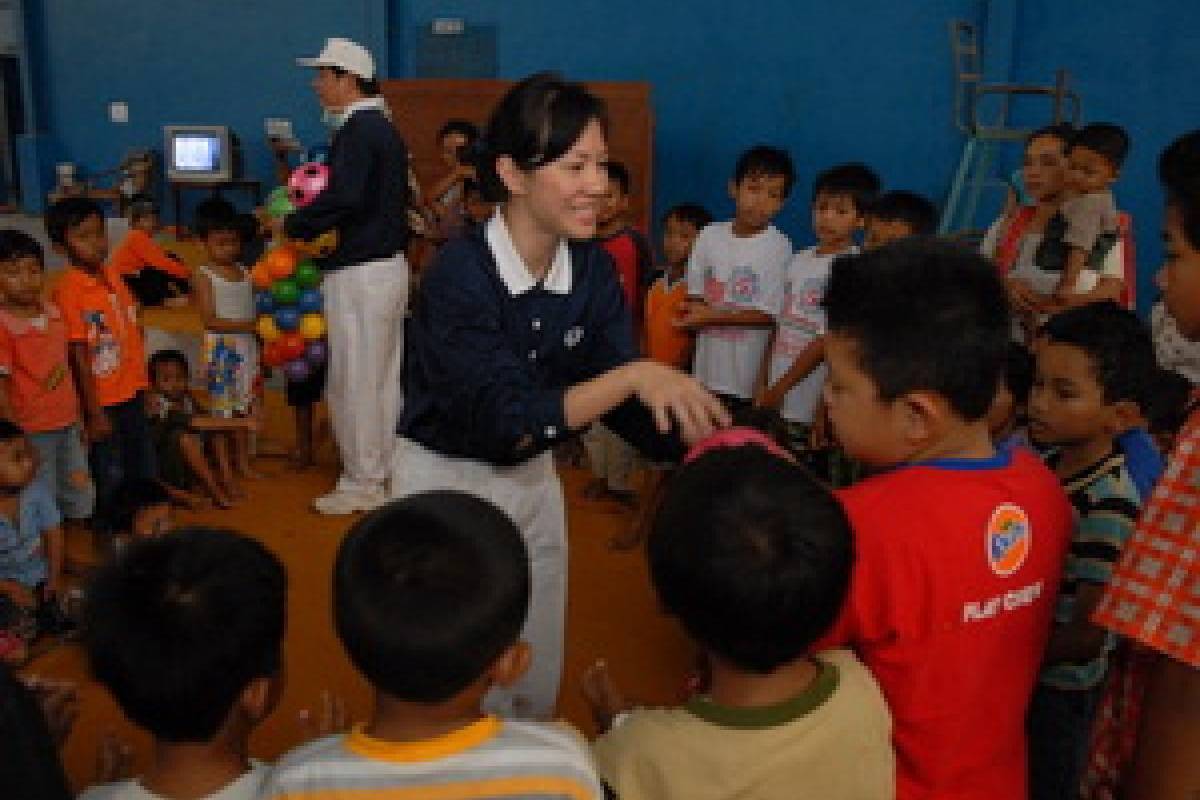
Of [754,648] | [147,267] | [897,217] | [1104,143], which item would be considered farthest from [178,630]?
[147,267]

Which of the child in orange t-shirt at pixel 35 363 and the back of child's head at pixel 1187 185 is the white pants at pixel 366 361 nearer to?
the child in orange t-shirt at pixel 35 363

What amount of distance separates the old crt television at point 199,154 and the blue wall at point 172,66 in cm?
27

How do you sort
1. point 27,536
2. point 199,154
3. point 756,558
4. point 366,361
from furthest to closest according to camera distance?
point 199,154 → point 366,361 → point 27,536 → point 756,558

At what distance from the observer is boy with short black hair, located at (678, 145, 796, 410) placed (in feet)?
10.7

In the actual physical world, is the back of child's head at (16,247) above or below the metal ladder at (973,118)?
below

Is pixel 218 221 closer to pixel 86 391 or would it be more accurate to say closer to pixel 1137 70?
pixel 86 391

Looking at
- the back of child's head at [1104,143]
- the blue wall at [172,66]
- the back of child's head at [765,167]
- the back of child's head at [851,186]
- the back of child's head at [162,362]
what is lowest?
the back of child's head at [162,362]

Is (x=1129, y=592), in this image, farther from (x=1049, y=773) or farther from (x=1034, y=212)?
(x=1034, y=212)

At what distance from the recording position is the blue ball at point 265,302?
4016mm

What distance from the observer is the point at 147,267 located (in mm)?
5215

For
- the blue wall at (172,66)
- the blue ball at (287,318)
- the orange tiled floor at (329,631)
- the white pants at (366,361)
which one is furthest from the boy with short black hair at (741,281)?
the blue wall at (172,66)

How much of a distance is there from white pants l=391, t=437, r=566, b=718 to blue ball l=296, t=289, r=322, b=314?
7.51ft

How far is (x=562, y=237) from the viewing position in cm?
180

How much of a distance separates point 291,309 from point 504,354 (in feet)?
8.61
